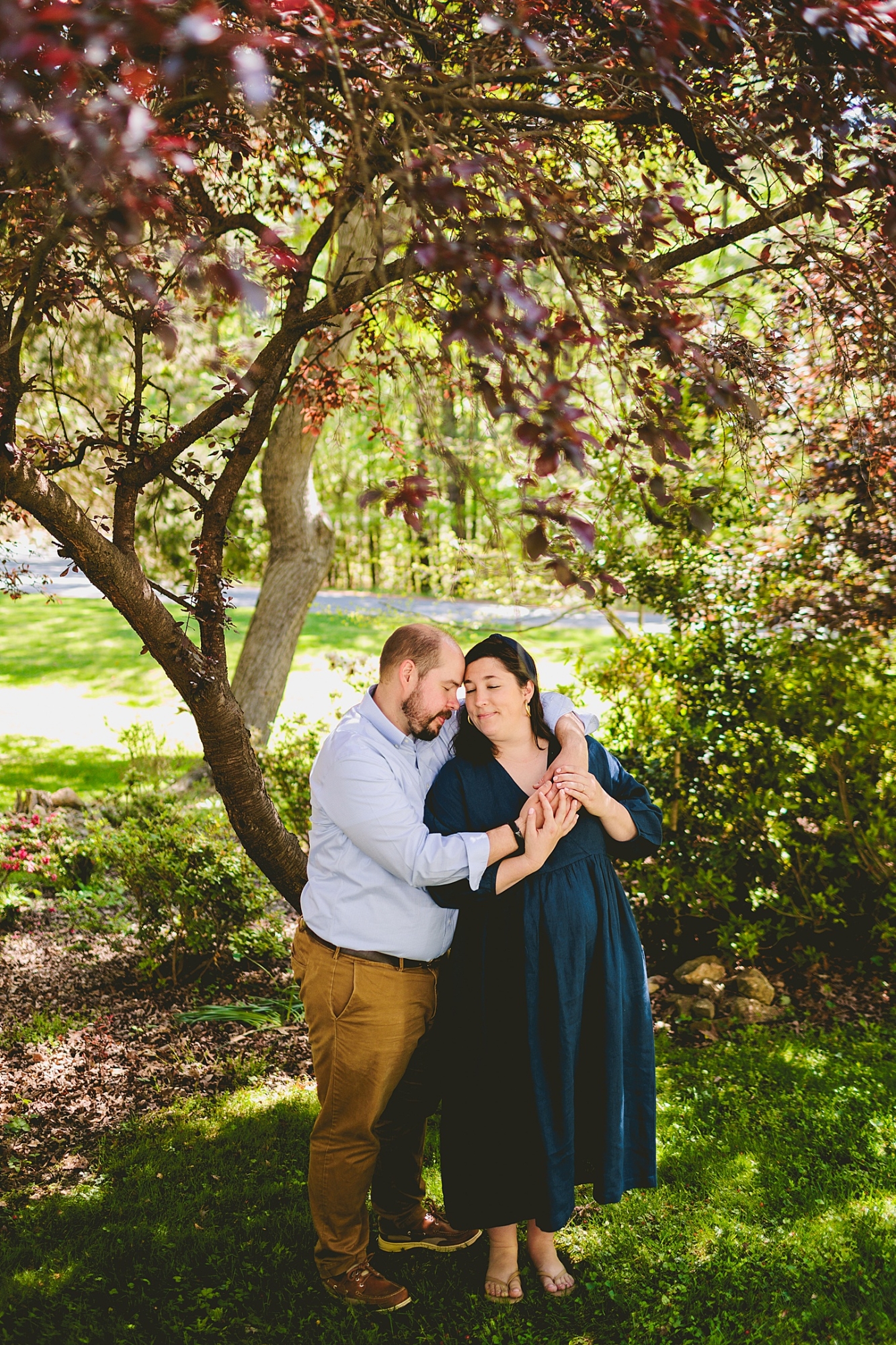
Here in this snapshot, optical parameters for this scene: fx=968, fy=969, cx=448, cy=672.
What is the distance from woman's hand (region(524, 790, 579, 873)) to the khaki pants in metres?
0.54

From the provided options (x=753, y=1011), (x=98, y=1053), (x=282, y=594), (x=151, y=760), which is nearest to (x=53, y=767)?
(x=151, y=760)

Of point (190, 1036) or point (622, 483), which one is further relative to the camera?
point (622, 483)

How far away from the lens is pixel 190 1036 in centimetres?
443

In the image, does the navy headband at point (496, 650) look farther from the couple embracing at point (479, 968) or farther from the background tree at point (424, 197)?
the background tree at point (424, 197)

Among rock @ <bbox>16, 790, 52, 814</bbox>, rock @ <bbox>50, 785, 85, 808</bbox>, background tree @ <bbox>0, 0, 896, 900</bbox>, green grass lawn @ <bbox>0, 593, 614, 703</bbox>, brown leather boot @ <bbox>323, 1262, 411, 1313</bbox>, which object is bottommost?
brown leather boot @ <bbox>323, 1262, 411, 1313</bbox>

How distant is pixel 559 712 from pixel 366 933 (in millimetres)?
919

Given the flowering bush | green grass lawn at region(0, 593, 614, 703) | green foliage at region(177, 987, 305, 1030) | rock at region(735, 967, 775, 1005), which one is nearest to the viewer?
green foliage at region(177, 987, 305, 1030)

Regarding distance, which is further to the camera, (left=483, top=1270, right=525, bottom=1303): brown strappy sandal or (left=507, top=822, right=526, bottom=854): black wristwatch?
(left=483, top=1270, right=525, bottom=1303): brown strappy sandal

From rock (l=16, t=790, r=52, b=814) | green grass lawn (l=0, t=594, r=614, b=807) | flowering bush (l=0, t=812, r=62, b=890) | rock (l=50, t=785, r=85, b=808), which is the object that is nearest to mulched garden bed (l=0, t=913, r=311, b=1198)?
flowering bush (l=0, t=812, r=62, b=890)

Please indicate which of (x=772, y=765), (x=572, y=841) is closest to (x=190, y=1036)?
(x=572, y=841)

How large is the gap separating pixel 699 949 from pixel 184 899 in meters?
2.80

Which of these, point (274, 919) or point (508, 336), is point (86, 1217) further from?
point (508, 336)

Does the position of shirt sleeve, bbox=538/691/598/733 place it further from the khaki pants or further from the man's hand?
the khaki pants

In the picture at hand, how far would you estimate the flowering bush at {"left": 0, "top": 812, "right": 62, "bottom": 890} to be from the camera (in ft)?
18.1
